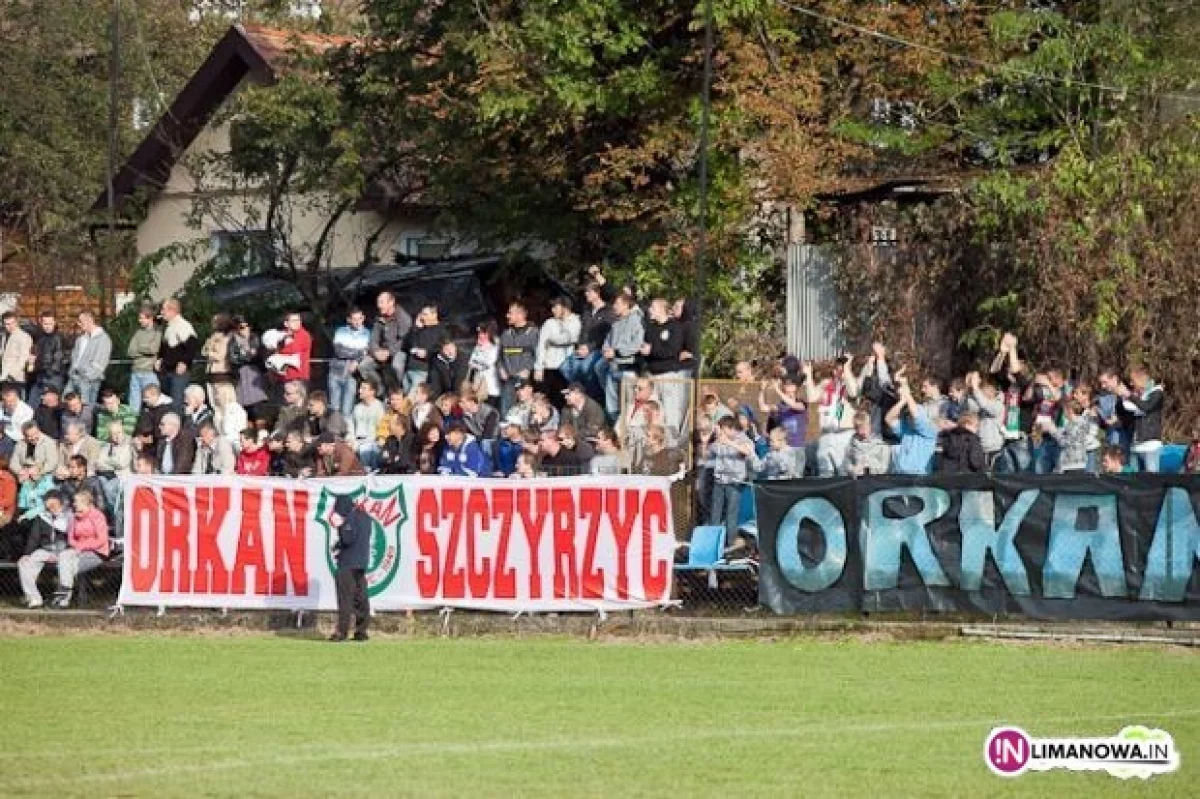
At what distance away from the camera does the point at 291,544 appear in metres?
23.2

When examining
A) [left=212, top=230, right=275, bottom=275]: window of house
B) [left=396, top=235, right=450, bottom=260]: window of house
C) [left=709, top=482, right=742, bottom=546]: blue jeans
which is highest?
[left=396, top=235, right=450, bottom=260]: window of house

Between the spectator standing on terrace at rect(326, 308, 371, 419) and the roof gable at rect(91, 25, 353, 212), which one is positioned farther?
the roof gable at rect(91, 25, 353, 212)

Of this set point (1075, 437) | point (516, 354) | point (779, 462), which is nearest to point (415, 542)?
point (516, 354)

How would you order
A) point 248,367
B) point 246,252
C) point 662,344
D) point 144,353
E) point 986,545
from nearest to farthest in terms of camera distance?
1. point 986,545
2. point 662,344
3. point 248,367
4. point 144,353
5. point 246,252

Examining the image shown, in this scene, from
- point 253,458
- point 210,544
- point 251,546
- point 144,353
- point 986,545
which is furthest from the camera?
point 144,353

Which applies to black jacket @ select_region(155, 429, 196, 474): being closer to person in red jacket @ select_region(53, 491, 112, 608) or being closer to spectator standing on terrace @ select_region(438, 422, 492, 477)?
person in red jacket @ select_region(53, 491, 112, 608)

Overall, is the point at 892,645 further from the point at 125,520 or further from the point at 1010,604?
the point at 125,520

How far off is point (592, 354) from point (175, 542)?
5.15 m

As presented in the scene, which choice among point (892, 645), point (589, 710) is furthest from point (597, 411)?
point (589, 710)

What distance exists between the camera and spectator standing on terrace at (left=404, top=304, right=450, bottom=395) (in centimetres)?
2602

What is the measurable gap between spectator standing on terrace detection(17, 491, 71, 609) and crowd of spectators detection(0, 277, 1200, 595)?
0.02 metres

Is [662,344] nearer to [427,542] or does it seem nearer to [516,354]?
[516,354]

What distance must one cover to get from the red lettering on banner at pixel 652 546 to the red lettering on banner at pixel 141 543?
5427mm

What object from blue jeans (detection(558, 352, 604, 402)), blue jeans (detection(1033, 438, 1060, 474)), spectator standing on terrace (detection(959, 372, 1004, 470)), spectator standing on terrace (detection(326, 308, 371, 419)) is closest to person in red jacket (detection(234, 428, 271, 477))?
spectator standing on terrace (detection(326, 308, 371, 419))
